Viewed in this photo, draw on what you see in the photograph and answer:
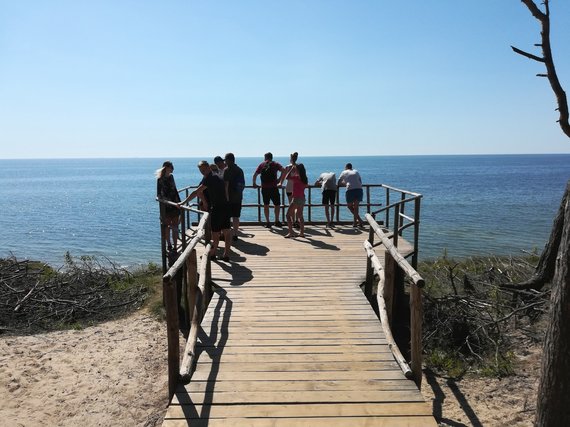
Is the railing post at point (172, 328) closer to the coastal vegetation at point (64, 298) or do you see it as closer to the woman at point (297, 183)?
the woman at point (297, 183)

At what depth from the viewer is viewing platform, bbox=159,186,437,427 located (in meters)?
3.88

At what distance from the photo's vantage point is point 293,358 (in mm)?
4852

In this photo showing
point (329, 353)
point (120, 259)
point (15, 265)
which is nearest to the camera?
point (329, 353)

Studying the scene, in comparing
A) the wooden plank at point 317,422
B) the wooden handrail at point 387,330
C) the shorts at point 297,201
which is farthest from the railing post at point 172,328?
the shorts at point 297,201

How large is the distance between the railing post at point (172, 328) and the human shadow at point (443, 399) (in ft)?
11.6

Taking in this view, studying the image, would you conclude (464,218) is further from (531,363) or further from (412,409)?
(412,409)

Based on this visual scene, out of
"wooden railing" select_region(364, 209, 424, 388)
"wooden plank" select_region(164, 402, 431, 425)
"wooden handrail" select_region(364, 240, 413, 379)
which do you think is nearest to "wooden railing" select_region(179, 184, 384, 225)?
"wooden railing" select_region(364, 209, 424, 388)

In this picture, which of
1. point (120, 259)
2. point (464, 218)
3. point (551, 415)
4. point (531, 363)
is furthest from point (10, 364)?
point (464, 218)

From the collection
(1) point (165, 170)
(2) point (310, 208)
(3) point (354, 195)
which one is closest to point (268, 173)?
(3) point (354, 195)

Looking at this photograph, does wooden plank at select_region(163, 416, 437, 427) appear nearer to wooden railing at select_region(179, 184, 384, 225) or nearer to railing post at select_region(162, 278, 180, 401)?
railing post at select_region(162, 278, 180, 401)

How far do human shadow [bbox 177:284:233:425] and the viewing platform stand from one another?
1 centimetres

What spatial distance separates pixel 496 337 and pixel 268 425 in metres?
5.41

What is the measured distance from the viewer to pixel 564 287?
365 cm

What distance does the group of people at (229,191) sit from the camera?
8.27m
